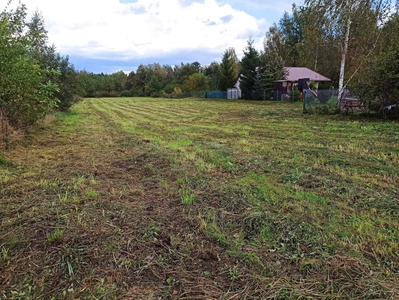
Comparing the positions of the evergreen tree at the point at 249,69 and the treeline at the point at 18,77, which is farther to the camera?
the evergreen tree at the point at 249,69

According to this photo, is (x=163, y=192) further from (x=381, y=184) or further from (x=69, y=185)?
(x=381, y=184)

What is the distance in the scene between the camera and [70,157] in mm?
6348

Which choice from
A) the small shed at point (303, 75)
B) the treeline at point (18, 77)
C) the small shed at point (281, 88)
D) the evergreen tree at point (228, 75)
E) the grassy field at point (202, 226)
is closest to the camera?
the grassy field at point (202, 226)

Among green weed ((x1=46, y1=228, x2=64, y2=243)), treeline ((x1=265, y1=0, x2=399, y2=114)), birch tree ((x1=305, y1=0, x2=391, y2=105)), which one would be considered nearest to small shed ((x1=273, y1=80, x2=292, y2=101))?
treeline ((x1=265, y1=0, x2=399, y2=114))

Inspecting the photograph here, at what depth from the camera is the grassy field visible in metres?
2.24

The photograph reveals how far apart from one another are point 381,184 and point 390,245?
74.5 inches

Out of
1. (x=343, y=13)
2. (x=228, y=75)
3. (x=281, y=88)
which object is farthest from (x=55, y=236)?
(x=228, y=75)

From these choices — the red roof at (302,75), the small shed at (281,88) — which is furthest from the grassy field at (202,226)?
the red roof at (302,75)

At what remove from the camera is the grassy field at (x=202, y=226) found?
2.24 m

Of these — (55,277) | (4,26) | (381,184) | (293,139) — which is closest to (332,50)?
(293,139)

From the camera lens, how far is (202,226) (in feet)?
10.3

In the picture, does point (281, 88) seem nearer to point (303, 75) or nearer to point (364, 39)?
point (303, 75)

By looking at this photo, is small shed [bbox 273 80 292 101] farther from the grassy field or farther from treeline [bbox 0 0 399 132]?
the grassy field

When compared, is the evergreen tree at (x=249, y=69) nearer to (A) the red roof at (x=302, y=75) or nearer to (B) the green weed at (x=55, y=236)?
(A) the red roof at (x=302, y=75)
